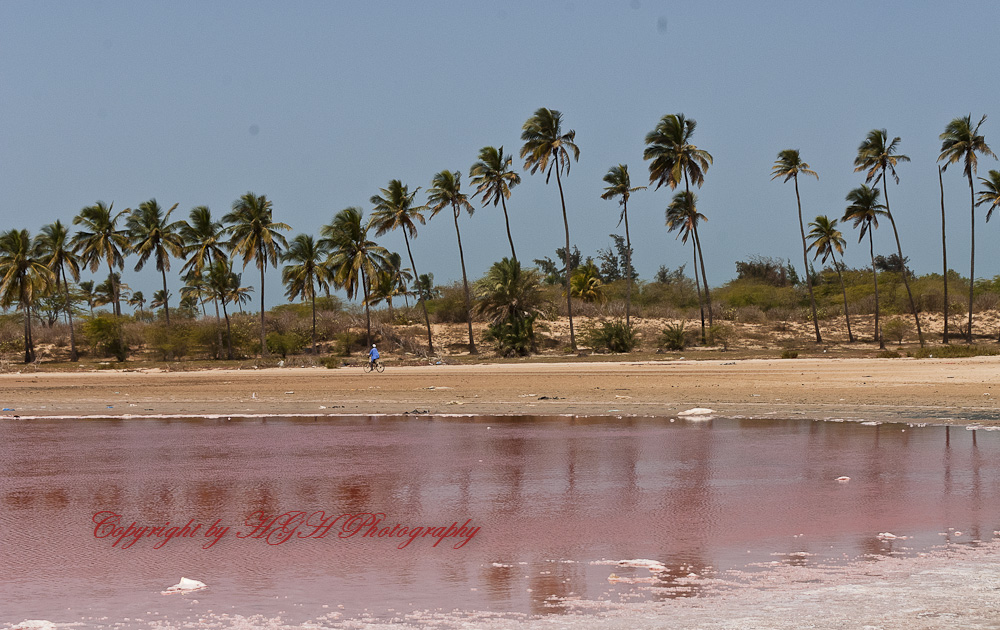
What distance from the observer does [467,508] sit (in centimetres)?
893

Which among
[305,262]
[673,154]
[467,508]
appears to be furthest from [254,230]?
[467,508]

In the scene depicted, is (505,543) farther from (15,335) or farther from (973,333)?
(15,335)

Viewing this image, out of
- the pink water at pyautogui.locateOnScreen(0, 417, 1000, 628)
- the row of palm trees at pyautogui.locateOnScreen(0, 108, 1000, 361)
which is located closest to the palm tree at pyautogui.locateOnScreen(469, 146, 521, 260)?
the row of palm trees at pyautogui.locateOnScreen(0, 108, 1000, 361)

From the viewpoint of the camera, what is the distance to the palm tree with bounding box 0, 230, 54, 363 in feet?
190

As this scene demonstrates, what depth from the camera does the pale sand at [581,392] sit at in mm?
19609

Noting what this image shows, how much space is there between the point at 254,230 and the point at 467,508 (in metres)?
52.9

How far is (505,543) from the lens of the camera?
24.3 feet

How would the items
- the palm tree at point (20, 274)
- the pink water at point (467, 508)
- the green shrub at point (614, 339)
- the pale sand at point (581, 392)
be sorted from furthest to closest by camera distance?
1. the palm tree at point (20, 274)
2. the green shrub at point (614, 339)
3. the pale sand at point (581, 392)
4. the pink water at point (467, 508)

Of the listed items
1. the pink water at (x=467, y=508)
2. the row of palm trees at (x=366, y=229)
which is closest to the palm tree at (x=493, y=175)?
the row of palm trees at (x=366, y=229)

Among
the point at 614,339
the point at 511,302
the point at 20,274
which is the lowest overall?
the point at 614,339

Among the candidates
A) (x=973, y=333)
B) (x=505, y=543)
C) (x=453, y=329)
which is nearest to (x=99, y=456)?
(x=505, y=543)

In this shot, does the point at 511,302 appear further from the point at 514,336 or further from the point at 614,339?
the point at 614,339

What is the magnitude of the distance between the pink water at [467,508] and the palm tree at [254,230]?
1739 inches

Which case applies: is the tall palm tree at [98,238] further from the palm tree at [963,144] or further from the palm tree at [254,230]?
the palm tree at [963,144]
